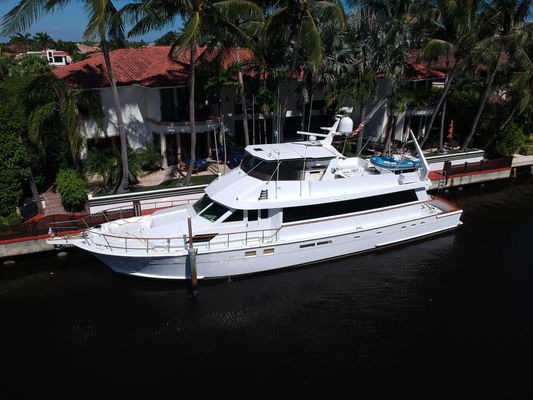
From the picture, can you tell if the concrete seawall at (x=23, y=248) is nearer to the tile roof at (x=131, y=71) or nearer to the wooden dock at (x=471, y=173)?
the tile roof at (x=131, y=71)

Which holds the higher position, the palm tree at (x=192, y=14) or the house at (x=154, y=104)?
the palm tree at (x=192, y=14)

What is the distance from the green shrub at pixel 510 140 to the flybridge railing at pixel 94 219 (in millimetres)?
24967

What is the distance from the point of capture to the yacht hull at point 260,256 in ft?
55.3

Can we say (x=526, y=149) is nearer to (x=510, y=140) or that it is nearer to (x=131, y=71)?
(x=510, y=140)

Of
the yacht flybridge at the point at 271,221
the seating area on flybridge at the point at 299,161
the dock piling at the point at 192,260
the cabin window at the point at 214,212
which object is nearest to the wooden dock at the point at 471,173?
the yacht flybridge at the point at 271,221

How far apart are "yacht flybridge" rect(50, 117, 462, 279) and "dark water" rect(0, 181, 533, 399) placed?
3.09ft

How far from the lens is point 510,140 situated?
32031 millimetres

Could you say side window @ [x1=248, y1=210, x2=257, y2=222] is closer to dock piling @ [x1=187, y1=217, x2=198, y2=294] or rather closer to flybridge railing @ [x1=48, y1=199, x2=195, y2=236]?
dock piling @ [x1=187, y1=217, x2=198, y2=294]

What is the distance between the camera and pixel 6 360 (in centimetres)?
1361

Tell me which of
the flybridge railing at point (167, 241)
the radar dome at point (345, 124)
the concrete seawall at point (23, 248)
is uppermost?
the radar dome at point (345, 124)

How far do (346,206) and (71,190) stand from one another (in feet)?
45.6

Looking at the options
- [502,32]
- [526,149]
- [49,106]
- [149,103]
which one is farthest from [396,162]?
[526,149]

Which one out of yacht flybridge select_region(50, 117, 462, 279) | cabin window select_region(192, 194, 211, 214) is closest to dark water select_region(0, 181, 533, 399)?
yacht flybridge select_region(50, 117, 462, 279)

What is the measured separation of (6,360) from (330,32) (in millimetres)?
24657
